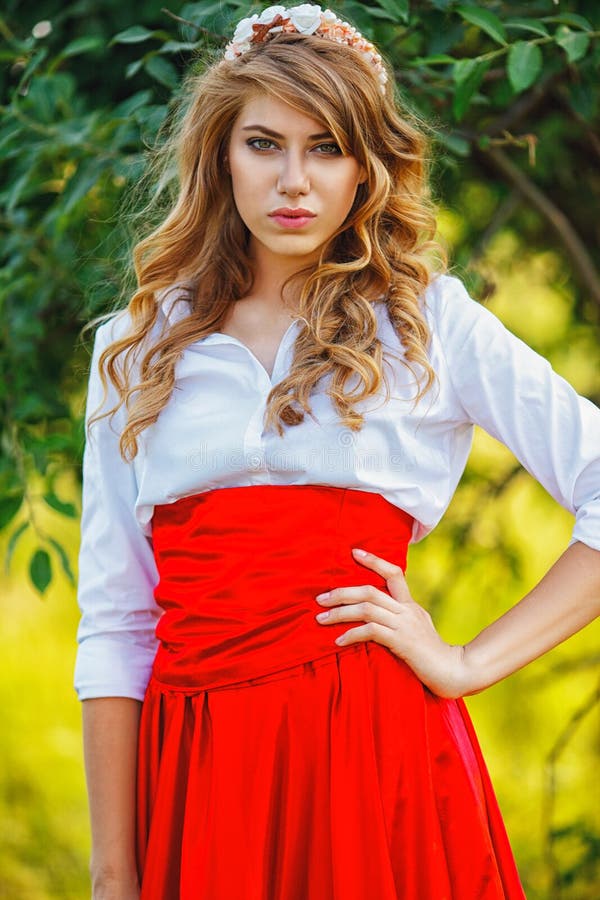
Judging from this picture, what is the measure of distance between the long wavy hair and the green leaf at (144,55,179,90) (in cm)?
19

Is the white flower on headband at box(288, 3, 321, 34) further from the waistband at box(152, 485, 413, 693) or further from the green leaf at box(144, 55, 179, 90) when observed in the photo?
the waistband at box(152, 485, 413, 693)

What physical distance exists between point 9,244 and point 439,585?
63.2 inches

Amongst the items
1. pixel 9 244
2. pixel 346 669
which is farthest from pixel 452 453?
pixel 9 244

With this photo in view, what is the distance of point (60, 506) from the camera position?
204 cm

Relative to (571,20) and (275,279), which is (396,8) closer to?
(571,20)

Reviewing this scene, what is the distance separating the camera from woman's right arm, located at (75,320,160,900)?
1615 millimetres

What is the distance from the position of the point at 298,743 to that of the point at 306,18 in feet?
3.26

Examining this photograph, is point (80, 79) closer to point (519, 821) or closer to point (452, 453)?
point (452, 453)

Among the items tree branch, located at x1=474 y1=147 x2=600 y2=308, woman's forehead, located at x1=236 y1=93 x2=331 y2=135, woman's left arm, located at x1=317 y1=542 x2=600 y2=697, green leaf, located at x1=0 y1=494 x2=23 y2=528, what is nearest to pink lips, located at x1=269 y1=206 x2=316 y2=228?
woman's forehead, located at x1=236 y1=93 x2=331 y2=135

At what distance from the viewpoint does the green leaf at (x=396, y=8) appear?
6.08 feet

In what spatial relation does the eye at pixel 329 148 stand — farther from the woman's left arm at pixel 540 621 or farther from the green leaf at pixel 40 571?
the green leaf at pixel 40 571

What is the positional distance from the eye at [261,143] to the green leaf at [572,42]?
24.4 inches

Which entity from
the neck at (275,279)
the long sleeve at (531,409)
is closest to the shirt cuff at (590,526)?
the long sleeve at (531,409)

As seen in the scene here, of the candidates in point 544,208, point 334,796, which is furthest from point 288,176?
point 544,208
